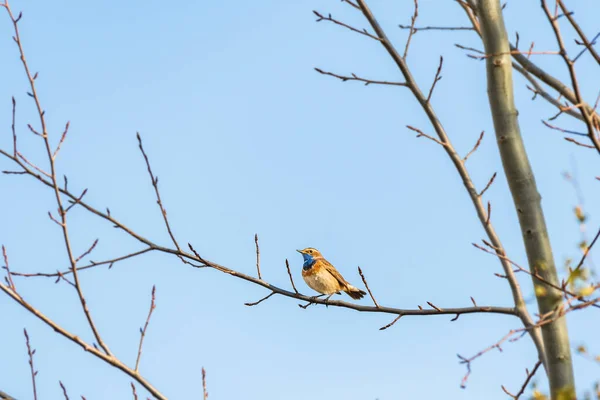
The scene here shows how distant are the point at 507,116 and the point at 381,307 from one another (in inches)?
76.9

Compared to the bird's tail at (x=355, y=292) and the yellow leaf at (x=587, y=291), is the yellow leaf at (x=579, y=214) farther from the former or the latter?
the bird's tail at (x=355, y=292)

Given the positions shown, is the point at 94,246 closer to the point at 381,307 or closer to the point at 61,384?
the point at 61,384

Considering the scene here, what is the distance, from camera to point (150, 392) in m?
4.45

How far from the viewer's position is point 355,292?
11750 mm

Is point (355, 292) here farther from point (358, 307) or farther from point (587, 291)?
point (587, 291)

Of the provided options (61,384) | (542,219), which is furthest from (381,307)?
(61,384)

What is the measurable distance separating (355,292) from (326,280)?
1.63 ft

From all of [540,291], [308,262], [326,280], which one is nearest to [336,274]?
[326,280]

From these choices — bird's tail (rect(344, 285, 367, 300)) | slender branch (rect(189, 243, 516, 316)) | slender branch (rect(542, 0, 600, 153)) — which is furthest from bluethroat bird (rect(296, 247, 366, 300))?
slender branch (rect(542, 0, 600, 153))

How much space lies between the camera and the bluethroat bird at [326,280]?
11.5m

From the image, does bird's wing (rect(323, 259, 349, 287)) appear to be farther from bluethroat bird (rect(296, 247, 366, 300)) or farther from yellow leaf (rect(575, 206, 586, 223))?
yellow leaf (rect(575, 206, 586, 223))

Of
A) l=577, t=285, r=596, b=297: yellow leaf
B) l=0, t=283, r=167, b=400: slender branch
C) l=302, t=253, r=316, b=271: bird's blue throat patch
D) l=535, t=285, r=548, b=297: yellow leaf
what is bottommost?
l=0, t=283, r=167, b=400: slender branch

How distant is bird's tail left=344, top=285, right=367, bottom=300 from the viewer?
11704 mm

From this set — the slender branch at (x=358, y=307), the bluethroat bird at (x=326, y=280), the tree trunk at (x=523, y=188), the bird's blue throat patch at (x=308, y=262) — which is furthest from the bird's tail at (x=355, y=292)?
the tree trunk at (x=523, y=188)
